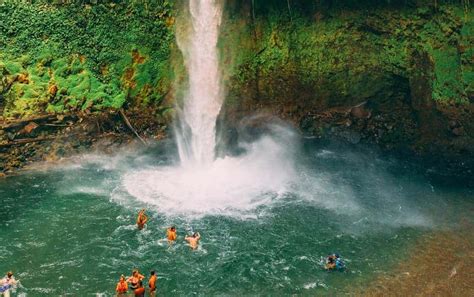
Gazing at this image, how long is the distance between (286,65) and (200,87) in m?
6.12

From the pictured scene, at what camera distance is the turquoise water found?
19578mm

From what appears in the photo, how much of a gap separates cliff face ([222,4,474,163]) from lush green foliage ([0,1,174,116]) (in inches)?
194

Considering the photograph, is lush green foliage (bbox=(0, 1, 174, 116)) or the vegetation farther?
the vegetation

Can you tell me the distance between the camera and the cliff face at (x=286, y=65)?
27641 millimetres

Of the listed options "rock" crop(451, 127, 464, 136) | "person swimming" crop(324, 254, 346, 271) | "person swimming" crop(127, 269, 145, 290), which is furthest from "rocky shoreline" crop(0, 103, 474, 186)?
"person swimming" crop(127, 269, 145, 290)

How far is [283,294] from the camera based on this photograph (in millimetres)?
18781

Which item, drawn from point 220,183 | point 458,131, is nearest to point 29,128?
point 220,183

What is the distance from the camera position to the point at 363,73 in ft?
104

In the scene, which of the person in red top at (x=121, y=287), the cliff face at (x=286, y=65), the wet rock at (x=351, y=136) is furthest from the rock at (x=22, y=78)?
the wet rock at (x=351, y=136)

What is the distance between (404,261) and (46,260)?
15.7 metres

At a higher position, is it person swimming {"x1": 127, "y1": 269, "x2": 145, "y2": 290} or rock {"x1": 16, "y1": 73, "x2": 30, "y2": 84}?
rock {"x1": 16, "y1": 73, "x2": 30, "y2": 84}

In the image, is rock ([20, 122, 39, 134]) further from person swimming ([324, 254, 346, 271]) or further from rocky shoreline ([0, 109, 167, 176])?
person swimming ([324, 254, 346, 271])

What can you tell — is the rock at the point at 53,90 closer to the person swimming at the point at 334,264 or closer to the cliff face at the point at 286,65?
the cliff face at the point at 286,65

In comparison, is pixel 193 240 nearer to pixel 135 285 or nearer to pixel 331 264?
pixel 135 285
